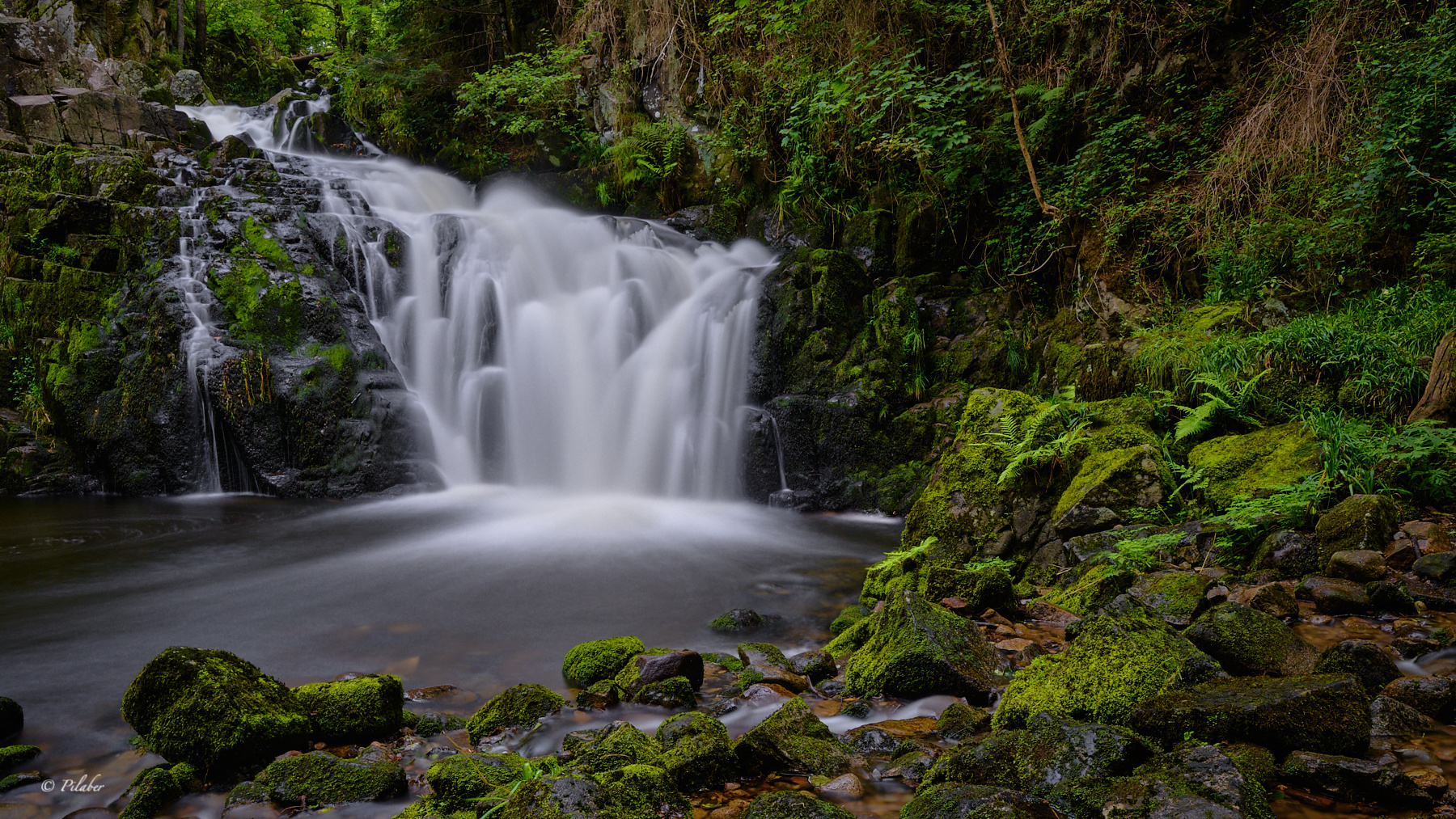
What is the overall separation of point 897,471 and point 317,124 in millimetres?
18109

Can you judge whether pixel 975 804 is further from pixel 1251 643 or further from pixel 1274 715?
pixel 1251 643

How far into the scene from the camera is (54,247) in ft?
35.6

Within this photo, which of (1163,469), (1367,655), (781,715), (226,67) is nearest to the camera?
(1367,655)

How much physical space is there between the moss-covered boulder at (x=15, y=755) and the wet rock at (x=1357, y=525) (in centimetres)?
626

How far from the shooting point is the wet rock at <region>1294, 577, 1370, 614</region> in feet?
10.7

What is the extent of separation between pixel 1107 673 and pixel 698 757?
149cm

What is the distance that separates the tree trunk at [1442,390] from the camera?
439cm

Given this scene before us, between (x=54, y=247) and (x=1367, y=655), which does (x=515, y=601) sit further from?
(x=54, y=247)

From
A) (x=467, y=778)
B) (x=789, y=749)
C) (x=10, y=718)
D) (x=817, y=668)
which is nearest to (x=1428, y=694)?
(x=789, y=749)

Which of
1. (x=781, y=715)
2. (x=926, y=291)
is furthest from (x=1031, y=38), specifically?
(x=781, y=715)

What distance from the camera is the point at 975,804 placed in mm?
1999

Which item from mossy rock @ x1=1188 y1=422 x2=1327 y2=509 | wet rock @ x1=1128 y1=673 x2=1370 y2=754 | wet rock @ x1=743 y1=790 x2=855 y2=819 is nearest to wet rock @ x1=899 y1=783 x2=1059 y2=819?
wet rock @ x1=743 y1=790 x2=855 y2=819

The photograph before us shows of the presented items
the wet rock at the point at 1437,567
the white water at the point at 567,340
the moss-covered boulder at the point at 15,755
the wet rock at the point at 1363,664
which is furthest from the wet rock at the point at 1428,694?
the white water at the point at 567,340

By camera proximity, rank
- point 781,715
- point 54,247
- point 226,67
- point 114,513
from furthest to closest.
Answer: point 226,67 < point 54,247 < point 114,513 < point 781,715
